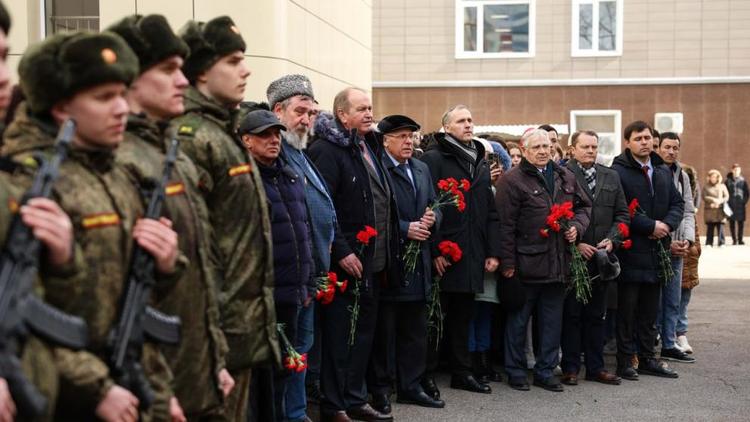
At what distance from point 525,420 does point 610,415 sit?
2.19ft

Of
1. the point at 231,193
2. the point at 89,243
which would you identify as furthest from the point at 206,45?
the point at 89,243

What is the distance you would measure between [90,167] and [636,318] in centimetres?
764

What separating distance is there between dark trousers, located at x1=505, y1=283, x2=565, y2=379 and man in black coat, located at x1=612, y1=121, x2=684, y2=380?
808 millimetres

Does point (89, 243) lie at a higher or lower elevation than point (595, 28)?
lower

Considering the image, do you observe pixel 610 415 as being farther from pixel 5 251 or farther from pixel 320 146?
pixel 5 251

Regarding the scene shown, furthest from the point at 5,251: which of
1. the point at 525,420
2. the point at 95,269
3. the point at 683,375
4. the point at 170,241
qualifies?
the point at 683,375

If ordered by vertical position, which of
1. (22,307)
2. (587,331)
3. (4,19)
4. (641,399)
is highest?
(4,19)

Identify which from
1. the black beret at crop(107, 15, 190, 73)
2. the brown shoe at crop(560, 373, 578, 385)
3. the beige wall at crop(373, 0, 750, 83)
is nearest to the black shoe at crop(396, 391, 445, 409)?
the brown shoe at crop(560, 373, 578, 385)

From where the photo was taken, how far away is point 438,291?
9086 mm

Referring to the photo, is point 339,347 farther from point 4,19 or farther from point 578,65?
point 578,65

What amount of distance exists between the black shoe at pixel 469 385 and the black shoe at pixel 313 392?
64.3 inches

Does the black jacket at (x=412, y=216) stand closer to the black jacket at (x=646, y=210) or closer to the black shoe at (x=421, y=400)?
the black shoe at (x=421, y=400)

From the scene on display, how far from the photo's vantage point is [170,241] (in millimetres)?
3738

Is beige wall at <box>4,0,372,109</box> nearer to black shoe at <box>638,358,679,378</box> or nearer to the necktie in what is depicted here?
the necktie
